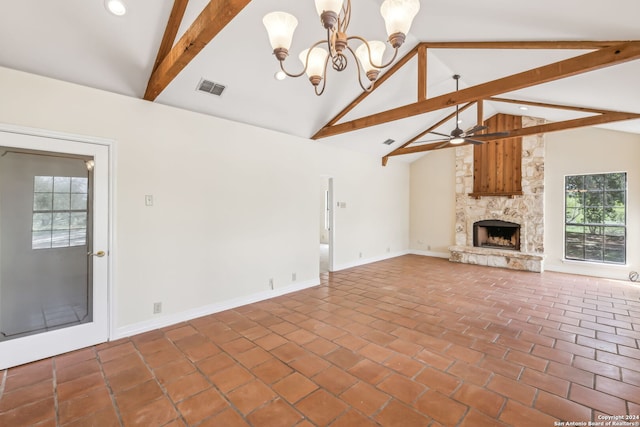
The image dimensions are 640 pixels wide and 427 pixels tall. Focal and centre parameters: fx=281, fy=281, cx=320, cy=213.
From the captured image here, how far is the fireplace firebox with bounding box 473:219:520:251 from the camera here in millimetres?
6805

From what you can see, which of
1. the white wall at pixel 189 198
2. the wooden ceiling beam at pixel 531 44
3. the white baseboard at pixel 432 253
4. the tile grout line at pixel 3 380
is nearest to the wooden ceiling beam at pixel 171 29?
the white wall at pixel 189 198

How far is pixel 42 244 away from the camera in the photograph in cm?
270

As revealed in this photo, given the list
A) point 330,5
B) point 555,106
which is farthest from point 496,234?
point 330,5

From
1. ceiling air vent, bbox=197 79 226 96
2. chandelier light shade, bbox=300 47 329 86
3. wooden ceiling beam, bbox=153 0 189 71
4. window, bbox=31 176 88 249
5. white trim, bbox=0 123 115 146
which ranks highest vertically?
wooden ceiling beam, bbox=153 0 189 71

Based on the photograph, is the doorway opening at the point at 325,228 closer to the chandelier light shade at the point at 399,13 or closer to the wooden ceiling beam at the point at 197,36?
the wooden ceiling beam at the point at 197,36

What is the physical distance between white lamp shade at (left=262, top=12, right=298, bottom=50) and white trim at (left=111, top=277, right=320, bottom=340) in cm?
323

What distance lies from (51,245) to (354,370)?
10.2ft

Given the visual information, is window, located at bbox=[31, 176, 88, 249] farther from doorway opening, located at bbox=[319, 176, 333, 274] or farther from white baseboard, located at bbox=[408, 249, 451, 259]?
white baseboard, located at bbox=[408, 249, 451, 259]

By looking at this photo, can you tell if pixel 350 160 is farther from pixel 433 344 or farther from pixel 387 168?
pixel 433 344

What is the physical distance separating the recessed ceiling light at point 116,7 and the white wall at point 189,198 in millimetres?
987

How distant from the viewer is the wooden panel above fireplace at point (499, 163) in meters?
6.65

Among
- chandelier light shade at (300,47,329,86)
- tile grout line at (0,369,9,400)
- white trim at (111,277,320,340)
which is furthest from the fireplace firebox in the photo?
tile grout line at (0,369,9,400)

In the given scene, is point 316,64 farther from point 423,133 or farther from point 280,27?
point 423,133

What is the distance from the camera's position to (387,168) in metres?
7.54
